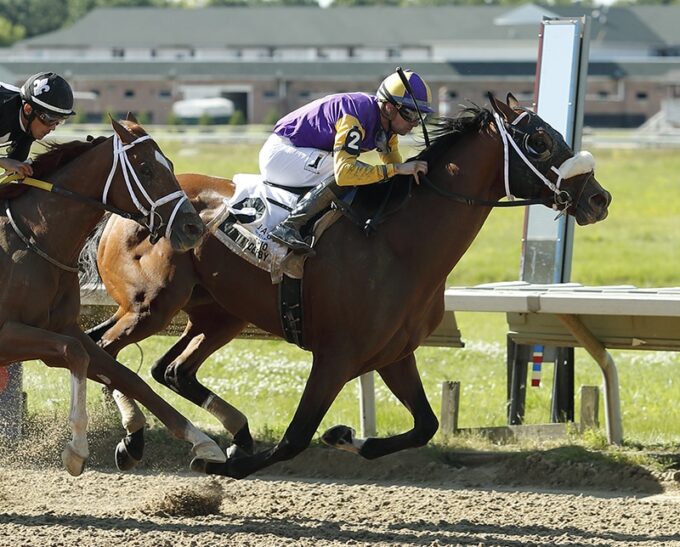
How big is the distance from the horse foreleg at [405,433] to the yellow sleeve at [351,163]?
1042 millimetres

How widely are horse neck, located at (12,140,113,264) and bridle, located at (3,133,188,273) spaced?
4 cm

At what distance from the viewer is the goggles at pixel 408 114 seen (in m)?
6.49

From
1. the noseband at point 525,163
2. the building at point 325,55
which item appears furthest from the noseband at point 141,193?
the building at point 325,55

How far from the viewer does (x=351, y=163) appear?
248 inches

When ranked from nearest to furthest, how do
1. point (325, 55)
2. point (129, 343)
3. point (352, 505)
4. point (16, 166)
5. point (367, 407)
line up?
point (16, 166)
point (352, 505)
point (129, 343)
point (367, 407)
point (325, 55)

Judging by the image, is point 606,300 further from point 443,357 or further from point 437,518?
point 443,357

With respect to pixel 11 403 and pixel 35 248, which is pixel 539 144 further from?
pixel 11 403

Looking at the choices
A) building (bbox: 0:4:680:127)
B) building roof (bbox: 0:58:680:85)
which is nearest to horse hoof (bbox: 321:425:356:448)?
building (bbox: 0:4:680:127)

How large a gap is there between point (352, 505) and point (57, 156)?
7.96 ft

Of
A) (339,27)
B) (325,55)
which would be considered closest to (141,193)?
(325,55)

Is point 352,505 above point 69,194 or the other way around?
the other way around

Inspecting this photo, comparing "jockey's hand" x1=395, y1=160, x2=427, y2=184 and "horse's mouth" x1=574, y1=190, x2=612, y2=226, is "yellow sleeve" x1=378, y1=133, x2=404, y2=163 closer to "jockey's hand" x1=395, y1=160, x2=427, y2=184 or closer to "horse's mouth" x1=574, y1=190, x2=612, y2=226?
"jockey's hand" x1=395, y1=160, x2=427, y2=184

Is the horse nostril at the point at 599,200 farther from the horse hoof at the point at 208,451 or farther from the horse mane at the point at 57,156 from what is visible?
the horse mane at the point at 57,156

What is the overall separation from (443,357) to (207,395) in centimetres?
557
